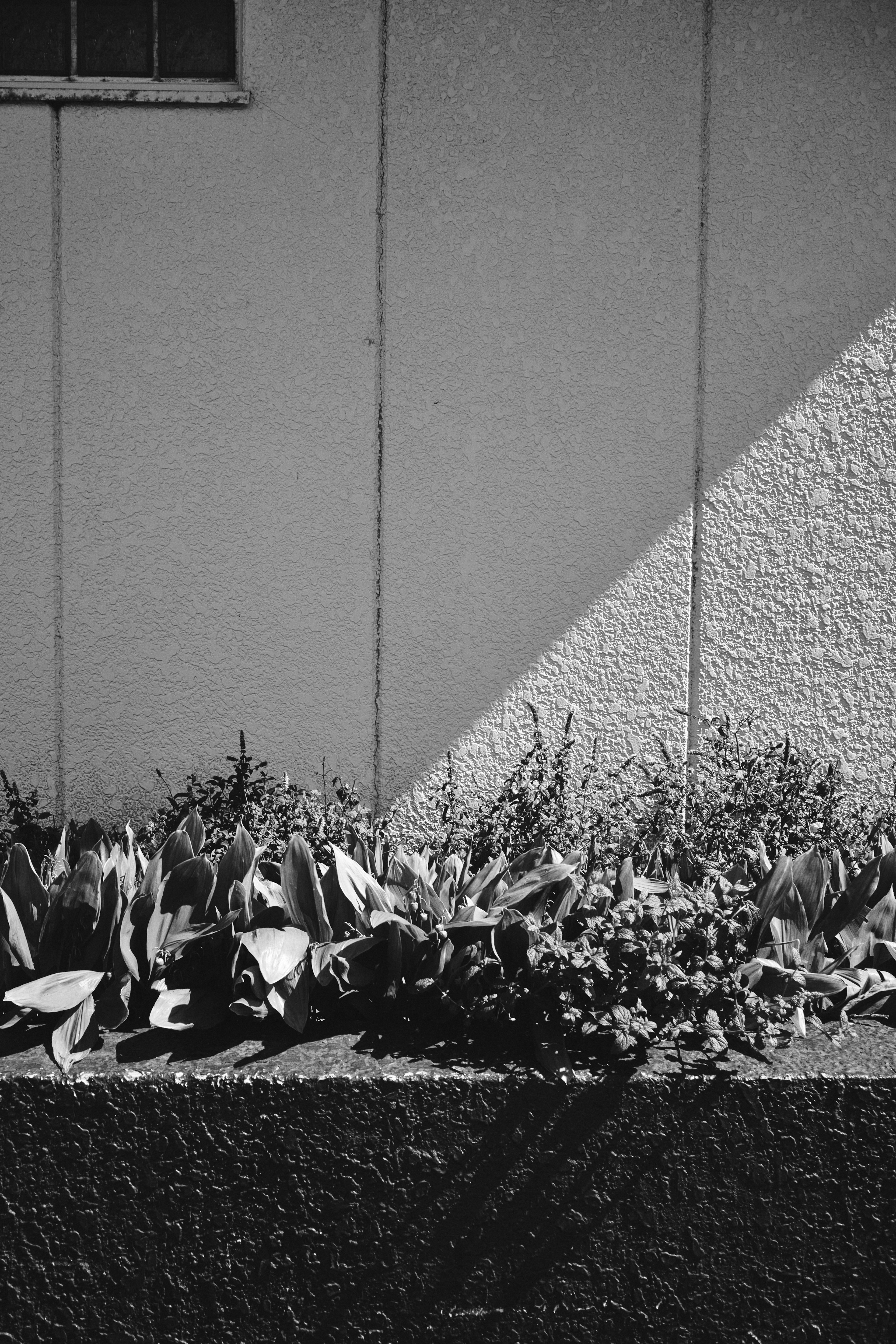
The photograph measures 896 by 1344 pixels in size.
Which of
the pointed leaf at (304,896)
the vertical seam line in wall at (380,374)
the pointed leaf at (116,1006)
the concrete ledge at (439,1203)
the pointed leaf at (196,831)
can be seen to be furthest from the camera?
the vertical seam line in wall at (380,374)

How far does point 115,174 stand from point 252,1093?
12.5 feet

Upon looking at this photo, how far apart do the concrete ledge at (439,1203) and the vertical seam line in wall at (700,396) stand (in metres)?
2.55

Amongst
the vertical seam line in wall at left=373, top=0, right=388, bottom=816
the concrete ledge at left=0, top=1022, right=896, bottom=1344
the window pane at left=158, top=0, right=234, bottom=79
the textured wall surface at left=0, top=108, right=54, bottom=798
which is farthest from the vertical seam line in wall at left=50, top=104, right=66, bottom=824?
the concrete ledge at left=0, top=1022, right=896, bottom=1344

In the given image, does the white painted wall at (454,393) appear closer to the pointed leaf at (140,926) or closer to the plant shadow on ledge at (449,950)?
the plant shadow on ledge at (449,950)

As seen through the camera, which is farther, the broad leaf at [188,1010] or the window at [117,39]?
the window at [117,39]

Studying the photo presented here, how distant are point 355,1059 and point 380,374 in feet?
9.95

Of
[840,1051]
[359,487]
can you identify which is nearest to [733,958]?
[840,1051]

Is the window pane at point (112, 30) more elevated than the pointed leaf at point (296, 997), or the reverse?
the window pane at point (112, 30)

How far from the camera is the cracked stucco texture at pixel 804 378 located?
4219 mm

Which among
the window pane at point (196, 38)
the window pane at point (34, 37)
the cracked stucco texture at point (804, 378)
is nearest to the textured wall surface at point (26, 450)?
the window pane at point (34, 37)

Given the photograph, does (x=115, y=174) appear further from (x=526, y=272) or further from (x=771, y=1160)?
(x=771, y=1160)

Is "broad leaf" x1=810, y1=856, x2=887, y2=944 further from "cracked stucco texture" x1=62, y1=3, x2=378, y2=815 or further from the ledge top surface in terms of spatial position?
"cracked stucco texture" x1=62, y1=3, x2=378, y2=815

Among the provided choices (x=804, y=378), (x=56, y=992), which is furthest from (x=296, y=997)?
(x=804, y=378)

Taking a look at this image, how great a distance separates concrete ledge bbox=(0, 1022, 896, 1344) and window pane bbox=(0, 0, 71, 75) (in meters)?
4.08
